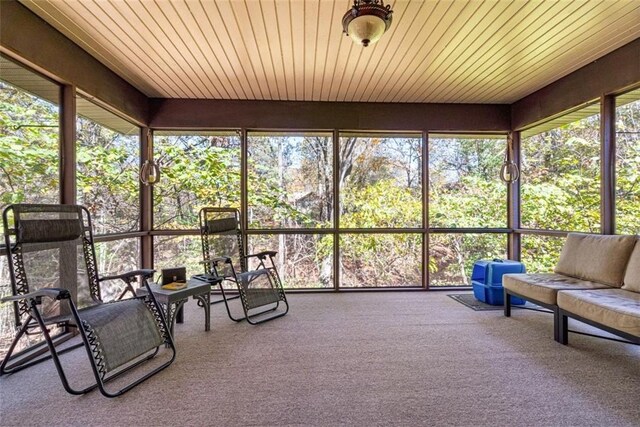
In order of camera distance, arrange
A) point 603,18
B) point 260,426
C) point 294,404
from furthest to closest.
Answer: point 603,18, point 294,404, point 260,426

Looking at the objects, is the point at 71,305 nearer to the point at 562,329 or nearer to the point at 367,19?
the point at 367,19

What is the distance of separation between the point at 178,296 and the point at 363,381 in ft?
5.48

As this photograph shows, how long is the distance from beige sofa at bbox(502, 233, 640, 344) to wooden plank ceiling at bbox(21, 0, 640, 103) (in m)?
1.97

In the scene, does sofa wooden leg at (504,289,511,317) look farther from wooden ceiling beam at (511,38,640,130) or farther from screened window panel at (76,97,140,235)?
screened window panel at (76,97,140,235)

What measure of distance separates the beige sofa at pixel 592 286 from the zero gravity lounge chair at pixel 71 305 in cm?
324

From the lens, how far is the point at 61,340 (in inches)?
109

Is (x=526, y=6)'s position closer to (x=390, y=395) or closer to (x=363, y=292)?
(x=390, y=395)

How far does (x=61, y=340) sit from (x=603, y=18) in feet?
17.8

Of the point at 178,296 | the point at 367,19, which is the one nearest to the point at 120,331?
the point at 178,296

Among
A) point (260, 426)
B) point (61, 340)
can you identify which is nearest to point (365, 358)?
point (260, 426)

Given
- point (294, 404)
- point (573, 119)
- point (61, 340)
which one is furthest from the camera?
point (573, 119)

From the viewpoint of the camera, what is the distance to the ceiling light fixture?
2.06 metres

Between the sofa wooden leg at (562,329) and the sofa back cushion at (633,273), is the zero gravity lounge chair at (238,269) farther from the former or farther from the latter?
the sofa back cushion at (633,273)

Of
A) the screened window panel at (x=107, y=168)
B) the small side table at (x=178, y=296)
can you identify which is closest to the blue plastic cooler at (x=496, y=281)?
the small side table at (x=178, y=296)
